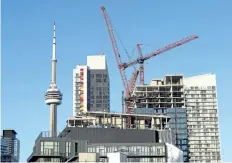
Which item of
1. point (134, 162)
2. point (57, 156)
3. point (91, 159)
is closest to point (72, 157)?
point (57, 156)

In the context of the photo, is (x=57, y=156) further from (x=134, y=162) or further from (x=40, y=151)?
(x=134, y=162)

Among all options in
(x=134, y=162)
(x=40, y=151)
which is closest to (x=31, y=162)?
(x=40, y=151)

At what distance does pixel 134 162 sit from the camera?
197 meters

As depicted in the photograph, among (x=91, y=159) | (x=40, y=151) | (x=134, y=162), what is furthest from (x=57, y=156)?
(x=91, y=159)

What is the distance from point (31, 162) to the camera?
196 meters

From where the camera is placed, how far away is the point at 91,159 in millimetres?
153250

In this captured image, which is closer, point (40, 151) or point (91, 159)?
point (91, 159)

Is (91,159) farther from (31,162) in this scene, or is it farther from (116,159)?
(31,162)

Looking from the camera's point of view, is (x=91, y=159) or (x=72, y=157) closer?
(x=91, y=159)

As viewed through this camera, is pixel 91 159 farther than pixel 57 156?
No

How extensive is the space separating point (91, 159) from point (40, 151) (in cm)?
5145

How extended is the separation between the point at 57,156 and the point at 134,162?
96.9 ft

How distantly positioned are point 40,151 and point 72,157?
644 inches

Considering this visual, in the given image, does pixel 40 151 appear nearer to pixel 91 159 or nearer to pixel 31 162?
pixel 31 162
